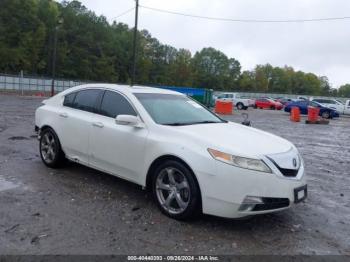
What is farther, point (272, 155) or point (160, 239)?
point (272, 155)

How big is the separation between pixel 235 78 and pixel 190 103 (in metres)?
128

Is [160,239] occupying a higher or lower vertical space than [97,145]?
lower

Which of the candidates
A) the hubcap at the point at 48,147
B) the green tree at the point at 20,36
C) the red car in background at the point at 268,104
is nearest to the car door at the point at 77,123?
the hubcap at the point at 48,147

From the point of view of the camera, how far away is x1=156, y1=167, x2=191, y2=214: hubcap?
4.64 metres

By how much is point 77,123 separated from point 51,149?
0.96 meters

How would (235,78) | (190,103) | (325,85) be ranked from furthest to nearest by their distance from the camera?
1. (325,85)
2. (235,78)
3. (190,103)

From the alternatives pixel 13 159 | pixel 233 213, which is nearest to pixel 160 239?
pixel 233 213

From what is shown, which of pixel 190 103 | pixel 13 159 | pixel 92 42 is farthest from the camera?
pixel 92 42

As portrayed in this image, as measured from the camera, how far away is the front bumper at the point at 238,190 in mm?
4242

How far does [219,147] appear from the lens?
4.44 metres

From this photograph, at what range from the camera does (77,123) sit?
6.12 metres

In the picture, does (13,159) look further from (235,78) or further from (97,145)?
(235,78)

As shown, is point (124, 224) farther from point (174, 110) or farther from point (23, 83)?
point (23, 83)

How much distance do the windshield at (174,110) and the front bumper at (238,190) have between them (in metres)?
1.21
